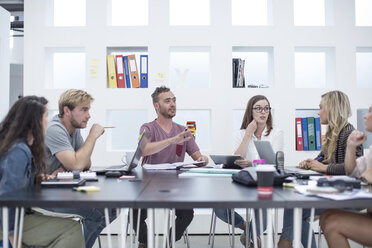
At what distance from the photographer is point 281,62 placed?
3672mm

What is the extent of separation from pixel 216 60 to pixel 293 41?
77 centimetres

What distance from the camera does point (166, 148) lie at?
10.3ft

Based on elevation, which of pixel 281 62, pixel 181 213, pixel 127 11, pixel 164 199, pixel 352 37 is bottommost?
pixel 181 213

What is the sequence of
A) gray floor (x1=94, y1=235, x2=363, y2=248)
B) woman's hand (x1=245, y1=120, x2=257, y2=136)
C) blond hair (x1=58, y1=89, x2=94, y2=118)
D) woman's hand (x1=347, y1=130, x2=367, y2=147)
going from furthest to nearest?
gray floor (x1=94, y1=235, x2=363, y2=248)
woman's hand (x1=245, y1=120, x2=257, y2=136)
blond hair (x1=58, y1=89, x2=94, y2=118)
woman's hand (x1=347, y1=130, x2=367, y2=147)

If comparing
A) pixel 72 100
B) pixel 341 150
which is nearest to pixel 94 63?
pixel 72 100

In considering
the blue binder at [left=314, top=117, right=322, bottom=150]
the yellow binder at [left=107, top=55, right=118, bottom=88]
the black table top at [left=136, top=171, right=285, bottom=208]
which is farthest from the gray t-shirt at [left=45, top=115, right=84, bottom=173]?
the blue binder at [left=314, top=117, right=322, bottom=150]

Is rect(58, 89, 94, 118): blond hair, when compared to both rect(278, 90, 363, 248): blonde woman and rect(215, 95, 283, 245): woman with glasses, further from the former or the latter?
rect(278, 90, 363, 248): blonde woman

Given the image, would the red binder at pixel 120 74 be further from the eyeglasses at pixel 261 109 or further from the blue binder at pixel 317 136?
the blue binder at pixel 317 136

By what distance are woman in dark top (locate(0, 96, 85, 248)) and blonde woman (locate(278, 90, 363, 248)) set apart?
1.37 meters

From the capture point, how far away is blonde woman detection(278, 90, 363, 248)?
7.74ft

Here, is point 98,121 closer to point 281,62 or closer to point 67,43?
point 67,43

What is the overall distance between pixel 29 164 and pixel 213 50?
239 cm

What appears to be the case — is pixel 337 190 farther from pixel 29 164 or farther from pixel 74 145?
pixel 74 145

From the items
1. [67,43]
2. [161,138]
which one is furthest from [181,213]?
[67,43]
